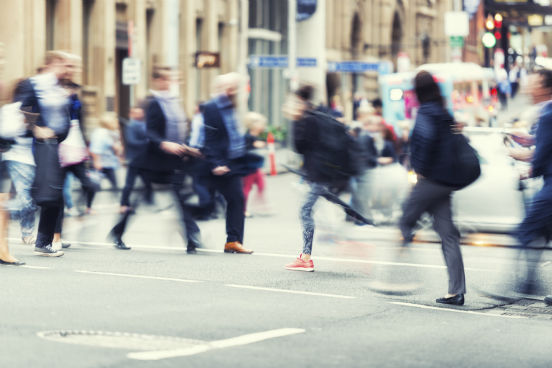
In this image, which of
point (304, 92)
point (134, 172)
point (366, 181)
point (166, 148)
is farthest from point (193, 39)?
point (304, 92)

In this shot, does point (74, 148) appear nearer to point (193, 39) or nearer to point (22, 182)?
point (22, 182)

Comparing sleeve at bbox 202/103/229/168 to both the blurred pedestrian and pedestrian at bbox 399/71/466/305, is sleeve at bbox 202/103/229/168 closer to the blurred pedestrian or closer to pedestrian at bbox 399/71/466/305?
the blurred pedestrian

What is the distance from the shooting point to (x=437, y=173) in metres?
9.84

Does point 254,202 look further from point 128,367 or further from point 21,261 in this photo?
point 128,367

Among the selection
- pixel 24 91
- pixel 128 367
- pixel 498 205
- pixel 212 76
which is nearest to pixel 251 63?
pixel 212 76

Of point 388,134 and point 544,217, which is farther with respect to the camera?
point 388,134

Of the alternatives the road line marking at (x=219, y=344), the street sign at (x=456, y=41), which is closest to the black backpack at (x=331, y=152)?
the road line marking at (x=219, y=344)

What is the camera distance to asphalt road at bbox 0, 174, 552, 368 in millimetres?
7246

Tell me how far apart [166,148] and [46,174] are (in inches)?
67.0

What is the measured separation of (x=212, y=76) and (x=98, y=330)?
34.9 metres

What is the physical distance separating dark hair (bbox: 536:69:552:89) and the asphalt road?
5.17ft

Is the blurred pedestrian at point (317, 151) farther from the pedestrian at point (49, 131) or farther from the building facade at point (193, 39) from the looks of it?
the building facade at point (193, 39)

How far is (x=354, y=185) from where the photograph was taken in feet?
62.1

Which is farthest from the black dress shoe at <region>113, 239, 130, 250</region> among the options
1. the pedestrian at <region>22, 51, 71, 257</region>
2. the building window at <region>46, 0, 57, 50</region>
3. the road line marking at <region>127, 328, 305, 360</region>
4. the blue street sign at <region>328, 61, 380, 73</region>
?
the blue street sign at <region>328, 61, 380, 73</region>
